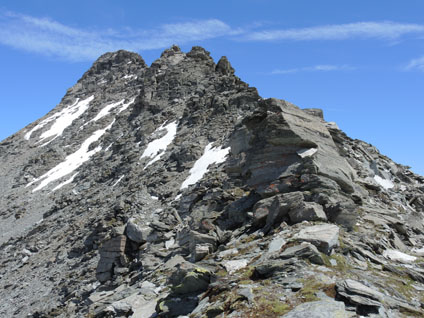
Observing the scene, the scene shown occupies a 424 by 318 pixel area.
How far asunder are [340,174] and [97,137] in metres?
64.8

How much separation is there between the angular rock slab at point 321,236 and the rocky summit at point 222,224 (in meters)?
0.06

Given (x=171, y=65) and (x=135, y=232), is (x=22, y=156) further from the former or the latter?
(x=135, y=232)

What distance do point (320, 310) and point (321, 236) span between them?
443 cm

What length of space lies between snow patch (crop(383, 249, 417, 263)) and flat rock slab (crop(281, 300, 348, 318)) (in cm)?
A: 657

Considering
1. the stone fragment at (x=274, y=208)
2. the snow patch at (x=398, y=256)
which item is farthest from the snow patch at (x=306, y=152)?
the snow patch at (x=398, y=256)

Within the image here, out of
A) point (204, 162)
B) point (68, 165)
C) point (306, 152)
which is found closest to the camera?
point (306, 152)

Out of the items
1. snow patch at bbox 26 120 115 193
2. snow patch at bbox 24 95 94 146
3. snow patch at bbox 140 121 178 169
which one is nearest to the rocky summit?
snow patch at bbox 140 121 178 169

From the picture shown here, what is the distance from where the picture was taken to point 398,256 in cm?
1471

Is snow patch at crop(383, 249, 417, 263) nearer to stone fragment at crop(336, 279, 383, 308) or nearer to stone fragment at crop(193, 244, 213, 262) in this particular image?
stone fragment at crop(336, 279, 383, 308)

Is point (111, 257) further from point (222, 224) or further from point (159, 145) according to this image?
point (159, 145)

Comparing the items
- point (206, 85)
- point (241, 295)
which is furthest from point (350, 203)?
point (206, 85)

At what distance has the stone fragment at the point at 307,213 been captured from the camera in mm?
15062

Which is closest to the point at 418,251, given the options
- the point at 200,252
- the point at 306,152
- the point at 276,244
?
the point at 306,152

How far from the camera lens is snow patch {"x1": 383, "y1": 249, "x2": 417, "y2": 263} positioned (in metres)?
14.3
